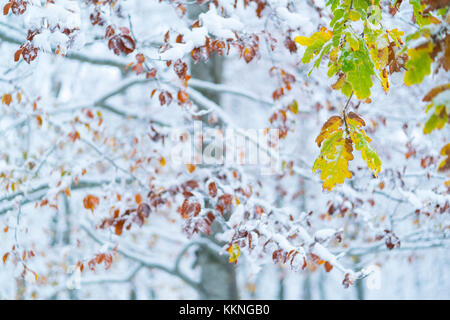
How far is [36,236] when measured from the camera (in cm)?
934

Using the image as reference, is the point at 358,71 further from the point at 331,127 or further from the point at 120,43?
the point at 120,43

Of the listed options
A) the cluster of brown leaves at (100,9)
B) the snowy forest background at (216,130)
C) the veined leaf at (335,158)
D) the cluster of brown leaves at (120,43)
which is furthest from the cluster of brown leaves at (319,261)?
the cluster of brown leaves at (100,9)

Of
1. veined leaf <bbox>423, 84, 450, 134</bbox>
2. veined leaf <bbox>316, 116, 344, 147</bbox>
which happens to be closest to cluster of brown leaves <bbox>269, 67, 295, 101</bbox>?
veined leaf <bbox>316, 116, 344, 147</bbox>

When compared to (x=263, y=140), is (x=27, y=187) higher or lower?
lower

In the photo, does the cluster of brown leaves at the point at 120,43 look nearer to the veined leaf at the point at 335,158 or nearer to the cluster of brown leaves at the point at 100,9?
the cluster of brown leaves at the point at 100,9

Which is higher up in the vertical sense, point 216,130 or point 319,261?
point 216,130

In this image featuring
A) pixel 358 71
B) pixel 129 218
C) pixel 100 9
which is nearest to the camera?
pixel 358 71

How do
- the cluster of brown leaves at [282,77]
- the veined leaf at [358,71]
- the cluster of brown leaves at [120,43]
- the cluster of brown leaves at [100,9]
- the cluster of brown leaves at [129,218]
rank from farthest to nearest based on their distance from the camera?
1. the cluster of brown leaves at [282,77]
2. the cluster of brown leaves at [129,218]
3. the cluster of brown leaves at [100,9]
4. the cluster of brown leaves at [120,43]
5. the veined leaf at [358,71]

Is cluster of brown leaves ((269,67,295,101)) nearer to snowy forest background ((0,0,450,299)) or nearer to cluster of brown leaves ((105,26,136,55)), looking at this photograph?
snowy forest background ((0,0,450,299))

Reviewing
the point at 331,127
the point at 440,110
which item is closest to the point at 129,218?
the point at 331,127

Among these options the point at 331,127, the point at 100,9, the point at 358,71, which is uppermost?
the point at 100,9
